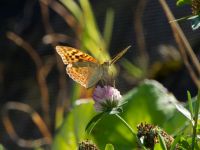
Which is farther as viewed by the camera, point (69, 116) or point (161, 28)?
point (161, 28)

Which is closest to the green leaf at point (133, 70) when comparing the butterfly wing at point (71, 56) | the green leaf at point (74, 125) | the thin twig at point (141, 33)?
the thin twig at point (141, 33)

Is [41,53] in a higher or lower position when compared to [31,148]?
higher

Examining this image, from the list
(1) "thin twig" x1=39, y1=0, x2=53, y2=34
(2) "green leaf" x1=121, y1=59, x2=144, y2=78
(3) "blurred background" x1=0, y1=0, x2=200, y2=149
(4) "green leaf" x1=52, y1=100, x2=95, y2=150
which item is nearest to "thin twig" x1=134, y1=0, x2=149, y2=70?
(3) "blurred background" x1=0, y1=0, x2=200, y2=149

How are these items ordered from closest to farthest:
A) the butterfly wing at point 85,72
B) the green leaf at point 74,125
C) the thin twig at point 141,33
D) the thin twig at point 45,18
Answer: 1. the butterfly wing at point 85,72
2. the green leaf at point 74,125
3. the thin twig at point 141,33
4. the thin twig at point 45,18

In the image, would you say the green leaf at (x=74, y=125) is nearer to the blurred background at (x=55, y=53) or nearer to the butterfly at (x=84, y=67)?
the butterfly at (x=84, y=67)

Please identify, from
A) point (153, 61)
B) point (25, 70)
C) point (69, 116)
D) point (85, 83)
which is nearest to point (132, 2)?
point (153, 61)

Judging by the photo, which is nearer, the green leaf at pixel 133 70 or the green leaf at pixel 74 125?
the green leaf at pixel 74 125

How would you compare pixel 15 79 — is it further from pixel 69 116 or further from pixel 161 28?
pixel 69 116
